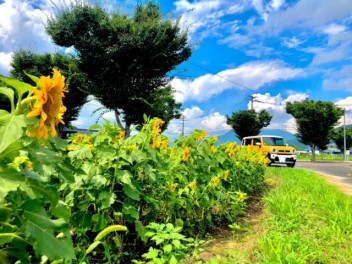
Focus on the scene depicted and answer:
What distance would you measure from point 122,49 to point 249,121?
1027 inches

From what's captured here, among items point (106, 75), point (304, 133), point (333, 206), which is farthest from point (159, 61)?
point (304, 133)

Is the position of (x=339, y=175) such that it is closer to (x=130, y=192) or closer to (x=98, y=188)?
(x=130, y=192)

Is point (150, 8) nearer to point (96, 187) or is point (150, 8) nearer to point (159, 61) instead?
point (159, 61)

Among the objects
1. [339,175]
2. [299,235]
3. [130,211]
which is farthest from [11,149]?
[339,175]

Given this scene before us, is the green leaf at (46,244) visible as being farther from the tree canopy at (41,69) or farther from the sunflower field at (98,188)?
the tree canopy at (41,69)

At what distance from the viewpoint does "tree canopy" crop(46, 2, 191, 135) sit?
56.9 feet

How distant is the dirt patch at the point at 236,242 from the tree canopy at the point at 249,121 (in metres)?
36.7

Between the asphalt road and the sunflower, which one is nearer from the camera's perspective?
the sunflower

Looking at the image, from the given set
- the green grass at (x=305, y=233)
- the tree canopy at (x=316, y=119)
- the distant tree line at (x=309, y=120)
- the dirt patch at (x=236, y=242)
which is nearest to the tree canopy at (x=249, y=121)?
the distant tree line at (x=309, y=120)

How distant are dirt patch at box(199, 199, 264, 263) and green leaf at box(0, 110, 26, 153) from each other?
2.14 m

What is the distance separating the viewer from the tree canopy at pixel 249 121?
134 feet

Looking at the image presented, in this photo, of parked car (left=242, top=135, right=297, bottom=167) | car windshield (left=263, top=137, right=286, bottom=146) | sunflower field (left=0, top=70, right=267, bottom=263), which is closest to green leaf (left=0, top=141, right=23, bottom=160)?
sunflower field (left=0, top=70, right=267, bottom=263)

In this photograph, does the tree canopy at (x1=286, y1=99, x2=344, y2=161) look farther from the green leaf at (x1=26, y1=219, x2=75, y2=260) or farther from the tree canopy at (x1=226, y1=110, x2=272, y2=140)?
the green leaf at (x1=26, y1=219, x2=75, y2=260)

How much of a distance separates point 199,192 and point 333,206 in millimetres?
2333
